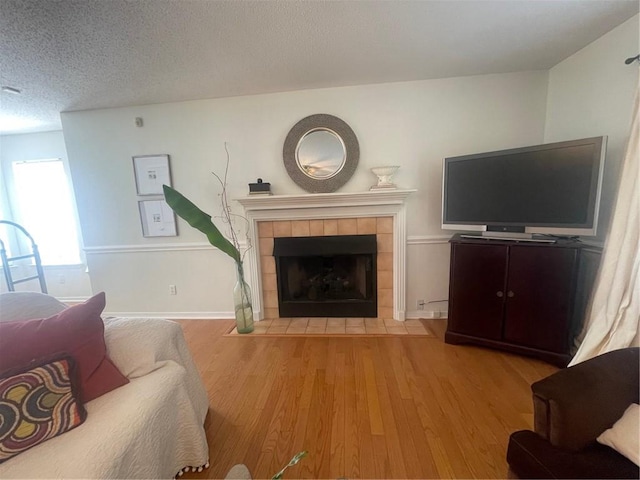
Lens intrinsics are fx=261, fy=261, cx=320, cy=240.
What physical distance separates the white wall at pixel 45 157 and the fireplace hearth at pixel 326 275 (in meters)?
3.22

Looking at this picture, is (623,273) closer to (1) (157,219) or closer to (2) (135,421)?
(2) (135,421)

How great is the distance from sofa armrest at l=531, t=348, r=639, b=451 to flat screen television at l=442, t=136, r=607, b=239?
3.61ft

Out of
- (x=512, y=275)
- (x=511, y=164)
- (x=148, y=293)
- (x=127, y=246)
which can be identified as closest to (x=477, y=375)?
(x=512, y=275)

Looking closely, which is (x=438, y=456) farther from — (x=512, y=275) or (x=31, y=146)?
(x=31, y=146)

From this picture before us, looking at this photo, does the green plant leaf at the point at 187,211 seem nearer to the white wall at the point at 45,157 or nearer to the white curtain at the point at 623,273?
the white wall at the point at 45,157

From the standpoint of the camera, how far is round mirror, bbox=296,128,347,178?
262 centimetres

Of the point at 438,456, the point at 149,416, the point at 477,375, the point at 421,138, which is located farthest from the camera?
the point at 421,138

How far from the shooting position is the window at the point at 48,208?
3.68 metres

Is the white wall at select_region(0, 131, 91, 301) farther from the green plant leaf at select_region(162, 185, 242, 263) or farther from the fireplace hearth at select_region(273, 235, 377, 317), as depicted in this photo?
the fireplace hearth at select_region(273, 235, 377, 317)

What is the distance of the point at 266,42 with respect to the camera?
178 centimetres

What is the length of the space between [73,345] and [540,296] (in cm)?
278

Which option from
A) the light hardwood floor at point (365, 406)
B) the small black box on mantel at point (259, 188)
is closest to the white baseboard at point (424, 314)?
the light hardwood floor at point (365, 406)

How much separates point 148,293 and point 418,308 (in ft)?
10.2

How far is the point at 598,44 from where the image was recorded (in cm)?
190
